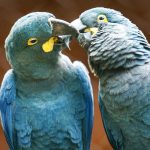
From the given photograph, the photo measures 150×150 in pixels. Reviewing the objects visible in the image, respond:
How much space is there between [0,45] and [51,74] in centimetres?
69

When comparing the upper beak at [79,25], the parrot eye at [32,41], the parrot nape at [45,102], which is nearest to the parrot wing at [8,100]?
the parrot nape at [45,102]

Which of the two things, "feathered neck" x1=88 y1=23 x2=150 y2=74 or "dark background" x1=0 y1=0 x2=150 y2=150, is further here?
"dark background" x1=0 y1=0 x2=150 y2=150

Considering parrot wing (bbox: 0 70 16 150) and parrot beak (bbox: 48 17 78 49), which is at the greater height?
parrot beak (bbox: 48 17 78 49)

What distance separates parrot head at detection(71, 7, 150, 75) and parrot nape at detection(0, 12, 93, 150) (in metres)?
0.08

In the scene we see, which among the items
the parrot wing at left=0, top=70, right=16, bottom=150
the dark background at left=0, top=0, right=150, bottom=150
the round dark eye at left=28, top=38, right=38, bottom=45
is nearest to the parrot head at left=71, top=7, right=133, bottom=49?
the round dark eye at left=28, top=38, right=38, bottom=45

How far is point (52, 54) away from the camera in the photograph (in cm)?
167

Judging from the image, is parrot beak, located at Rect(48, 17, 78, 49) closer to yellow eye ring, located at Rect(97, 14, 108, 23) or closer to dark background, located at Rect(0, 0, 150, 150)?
yellow eye ring, located at Rect(97, 14, 108, 23)

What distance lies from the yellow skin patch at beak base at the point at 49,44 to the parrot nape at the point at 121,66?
0.07 metres

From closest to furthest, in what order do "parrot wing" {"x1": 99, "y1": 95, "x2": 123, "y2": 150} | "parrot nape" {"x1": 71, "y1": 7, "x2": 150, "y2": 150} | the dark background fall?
"parrot nape" {"x1": 71, "y1": 7, "x2": 150, "y2": 150} < "parrot wing" {"x1": 99, "y1": 95, "x2": 123, "y2": 150} < the dark background

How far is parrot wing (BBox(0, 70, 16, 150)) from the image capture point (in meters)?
1.70

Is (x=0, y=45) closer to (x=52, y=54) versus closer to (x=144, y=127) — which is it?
(x=52, y=54)

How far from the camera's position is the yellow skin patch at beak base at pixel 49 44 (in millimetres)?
1637

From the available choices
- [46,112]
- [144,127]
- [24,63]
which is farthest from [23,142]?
[144,127]

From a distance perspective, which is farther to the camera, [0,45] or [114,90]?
[0,45]
